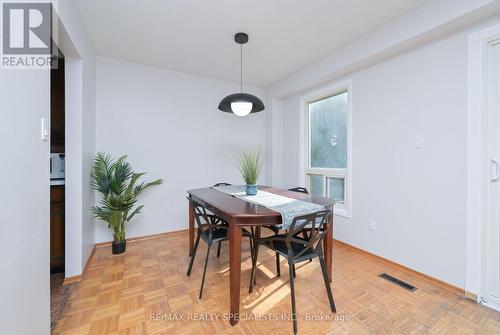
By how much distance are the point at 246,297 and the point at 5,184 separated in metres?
1.75

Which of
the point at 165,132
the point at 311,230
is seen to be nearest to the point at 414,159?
the point at 311,230

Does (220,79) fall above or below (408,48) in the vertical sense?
above

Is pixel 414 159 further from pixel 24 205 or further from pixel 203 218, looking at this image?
pixel 24 205

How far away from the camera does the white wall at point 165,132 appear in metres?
3.03

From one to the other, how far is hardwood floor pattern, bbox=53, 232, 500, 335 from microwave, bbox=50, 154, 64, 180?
106 cm

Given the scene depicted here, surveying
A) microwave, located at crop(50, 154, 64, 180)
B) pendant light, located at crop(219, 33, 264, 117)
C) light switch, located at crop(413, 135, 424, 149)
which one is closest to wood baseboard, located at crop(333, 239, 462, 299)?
light switch, located at crop(413, 135, 424, 149)

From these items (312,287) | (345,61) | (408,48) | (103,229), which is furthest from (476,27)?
(103,229)

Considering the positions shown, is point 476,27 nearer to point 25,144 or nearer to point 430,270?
point 430,270

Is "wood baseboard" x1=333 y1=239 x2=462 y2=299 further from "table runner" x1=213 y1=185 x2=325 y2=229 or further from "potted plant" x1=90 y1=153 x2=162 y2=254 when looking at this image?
"potted plant" x1=90 y1=153 x2=162 y2=254

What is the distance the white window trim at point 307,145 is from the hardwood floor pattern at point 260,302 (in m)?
0.79

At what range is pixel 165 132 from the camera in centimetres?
339

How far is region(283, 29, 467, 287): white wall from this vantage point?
1973mm

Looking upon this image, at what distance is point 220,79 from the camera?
3.82 metres

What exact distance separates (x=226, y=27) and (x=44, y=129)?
193 cm
